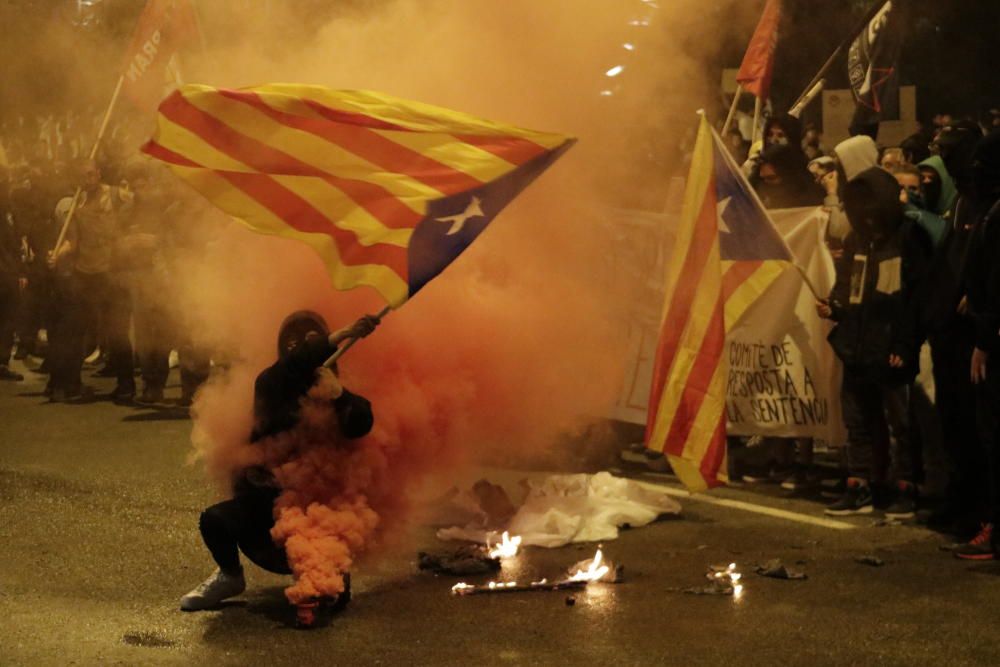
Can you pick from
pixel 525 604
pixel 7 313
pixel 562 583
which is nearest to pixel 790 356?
pixel 562 583

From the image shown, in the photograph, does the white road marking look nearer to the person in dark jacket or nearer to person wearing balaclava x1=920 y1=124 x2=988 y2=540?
person wearing balaclava x1=920 y1=124 x2=988 y2=540

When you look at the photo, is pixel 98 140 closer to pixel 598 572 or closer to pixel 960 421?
pixel 598 572

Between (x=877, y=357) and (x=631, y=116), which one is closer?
(x=877, y=357)

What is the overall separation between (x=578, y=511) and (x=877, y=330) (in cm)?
201

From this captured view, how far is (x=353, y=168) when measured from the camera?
6094 mm

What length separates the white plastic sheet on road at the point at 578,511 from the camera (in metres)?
7.53

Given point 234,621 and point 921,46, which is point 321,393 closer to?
point 234,621

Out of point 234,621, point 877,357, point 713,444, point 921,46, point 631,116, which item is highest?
point 921,46

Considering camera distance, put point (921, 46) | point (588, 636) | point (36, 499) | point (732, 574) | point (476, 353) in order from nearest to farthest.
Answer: point (588, 636)
point (732, 574)
point (476, 353)
point (36, 499)
point (921, 46)

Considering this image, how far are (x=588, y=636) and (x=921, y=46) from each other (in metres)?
13.7

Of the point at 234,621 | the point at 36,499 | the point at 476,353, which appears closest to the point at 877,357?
the point at 476,353

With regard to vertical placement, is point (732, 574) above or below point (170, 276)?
below

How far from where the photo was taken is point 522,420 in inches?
311

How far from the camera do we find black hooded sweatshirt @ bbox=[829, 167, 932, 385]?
8.01 metres
